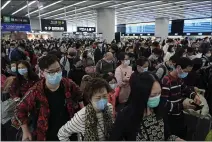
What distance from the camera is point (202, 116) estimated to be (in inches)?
122

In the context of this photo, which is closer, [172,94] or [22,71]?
[172,94]

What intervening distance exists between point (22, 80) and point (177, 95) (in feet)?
7.66

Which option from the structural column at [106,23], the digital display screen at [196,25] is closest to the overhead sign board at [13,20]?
the structural column at [106,23]

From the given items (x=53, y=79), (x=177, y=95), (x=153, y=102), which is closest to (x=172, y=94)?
(x=177, y=95)

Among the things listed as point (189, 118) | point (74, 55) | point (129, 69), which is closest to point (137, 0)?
point (74, 55)

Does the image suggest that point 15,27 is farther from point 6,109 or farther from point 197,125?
point 197,125

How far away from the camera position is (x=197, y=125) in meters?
3.11

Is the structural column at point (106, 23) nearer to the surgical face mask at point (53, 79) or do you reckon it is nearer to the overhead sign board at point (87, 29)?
the overhead sign board at point (87, 29)

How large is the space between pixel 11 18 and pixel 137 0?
338 inches

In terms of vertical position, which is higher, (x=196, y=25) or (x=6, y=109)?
(x=196, y=25)

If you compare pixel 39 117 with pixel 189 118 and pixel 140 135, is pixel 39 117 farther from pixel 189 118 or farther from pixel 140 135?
pixel 189 118

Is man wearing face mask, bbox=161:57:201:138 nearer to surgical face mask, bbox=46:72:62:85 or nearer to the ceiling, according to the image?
surgical face mask, bbox=46:72:62:85

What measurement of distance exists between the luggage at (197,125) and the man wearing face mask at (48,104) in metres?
1.85

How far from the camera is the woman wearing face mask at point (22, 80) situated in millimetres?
3113
